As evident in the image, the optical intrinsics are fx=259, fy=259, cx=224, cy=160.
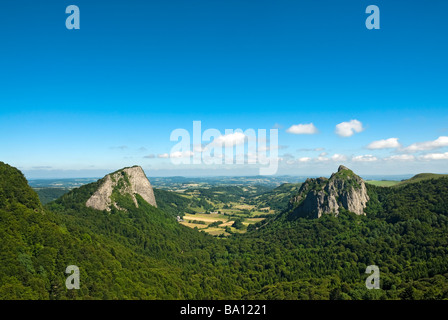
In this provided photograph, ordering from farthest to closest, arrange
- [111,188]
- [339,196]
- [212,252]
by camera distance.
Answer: [339,196] < [111,188] < [212,252]

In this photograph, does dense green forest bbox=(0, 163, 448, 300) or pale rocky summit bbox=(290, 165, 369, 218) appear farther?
pale rocky summit bbox=(290, 165, 369, 218)

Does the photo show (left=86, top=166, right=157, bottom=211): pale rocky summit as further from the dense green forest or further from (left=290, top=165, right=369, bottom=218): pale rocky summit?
(left=290, top=165, right=369, bottom=218): pale rocky summit

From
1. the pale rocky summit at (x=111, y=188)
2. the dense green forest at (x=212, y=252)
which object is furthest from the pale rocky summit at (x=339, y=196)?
the pale rocky summit at (x=111, y=188)

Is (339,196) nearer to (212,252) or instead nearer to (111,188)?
(212,252)

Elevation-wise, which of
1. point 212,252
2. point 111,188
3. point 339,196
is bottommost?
point 212,252

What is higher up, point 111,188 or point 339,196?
point 111,188

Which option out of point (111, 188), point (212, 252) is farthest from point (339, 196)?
point (111, 188)

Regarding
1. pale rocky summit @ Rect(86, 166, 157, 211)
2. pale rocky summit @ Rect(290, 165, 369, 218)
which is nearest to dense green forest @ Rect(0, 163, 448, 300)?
pale rocky summit @ Rect(86, 166, 157, 211)
